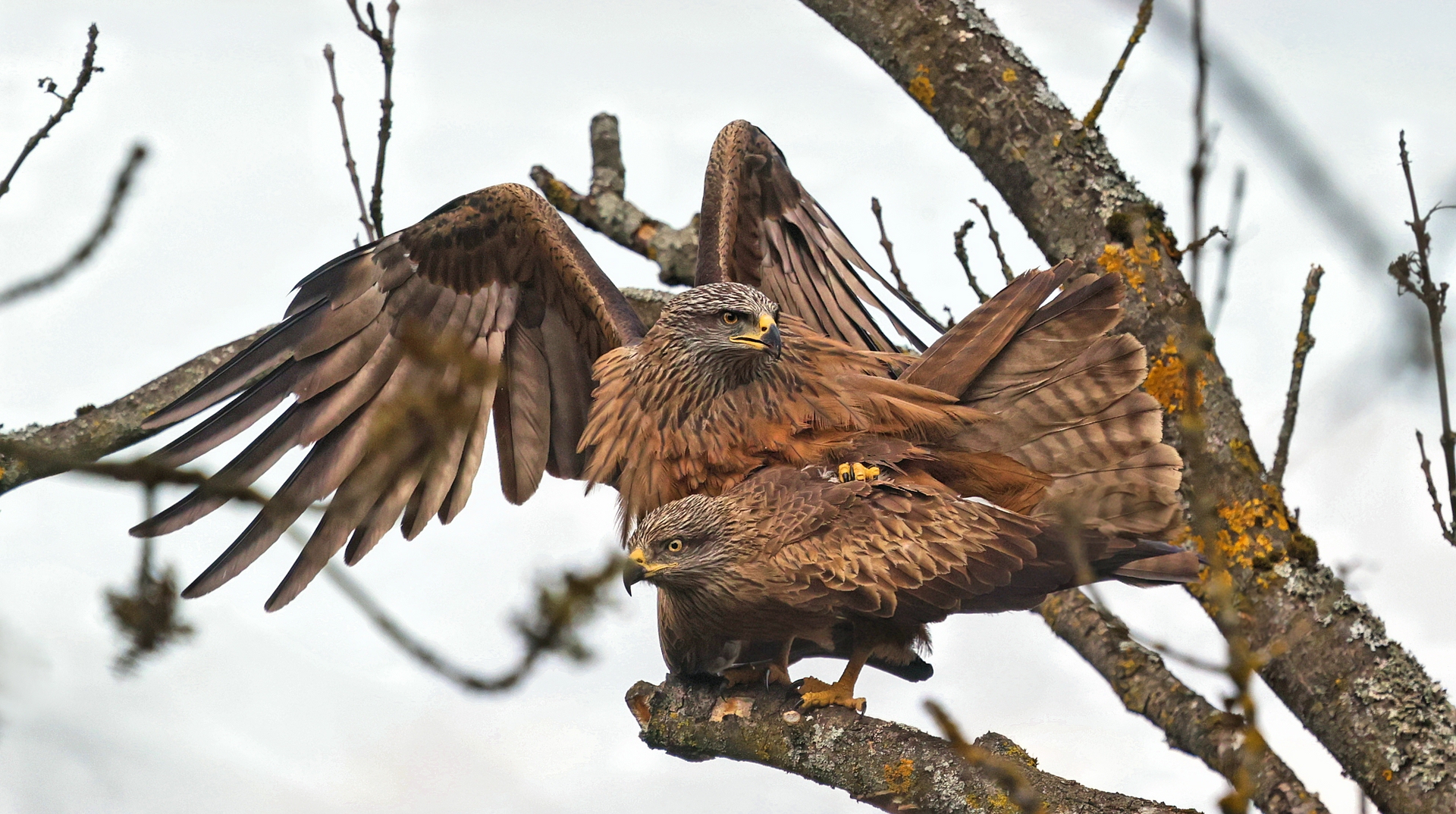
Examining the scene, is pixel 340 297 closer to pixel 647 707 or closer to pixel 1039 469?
pixel 647 707

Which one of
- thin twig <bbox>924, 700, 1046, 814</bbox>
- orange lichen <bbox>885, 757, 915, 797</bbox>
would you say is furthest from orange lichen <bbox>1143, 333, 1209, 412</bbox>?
thin twig <bbox>924, 700, 1046, 814</bbox>

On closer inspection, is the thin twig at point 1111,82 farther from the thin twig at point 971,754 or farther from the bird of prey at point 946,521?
the thin twig at point 971,754

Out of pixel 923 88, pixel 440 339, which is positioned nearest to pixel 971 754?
pixel 440 339

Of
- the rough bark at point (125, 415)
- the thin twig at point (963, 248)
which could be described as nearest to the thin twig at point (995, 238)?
the thin twig at point (963, 248)

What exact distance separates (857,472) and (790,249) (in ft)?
6.48

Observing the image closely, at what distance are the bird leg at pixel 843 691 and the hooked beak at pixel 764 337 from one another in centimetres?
83

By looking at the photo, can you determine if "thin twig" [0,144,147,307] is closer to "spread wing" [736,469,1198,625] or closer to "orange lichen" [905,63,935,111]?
"spread wing" [736,469,1198,625]

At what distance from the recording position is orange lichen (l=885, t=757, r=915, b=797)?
3041 mm

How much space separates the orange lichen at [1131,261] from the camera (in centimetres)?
467

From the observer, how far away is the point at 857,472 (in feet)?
10.6

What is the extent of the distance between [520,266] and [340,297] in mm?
644

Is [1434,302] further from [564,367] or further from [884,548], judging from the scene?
[564,367]

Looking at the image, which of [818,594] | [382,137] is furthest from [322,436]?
[818,594]

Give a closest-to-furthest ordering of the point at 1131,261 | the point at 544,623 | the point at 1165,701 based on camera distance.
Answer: the point at 544,623, the point at 1165,701, the point at 1131,261
